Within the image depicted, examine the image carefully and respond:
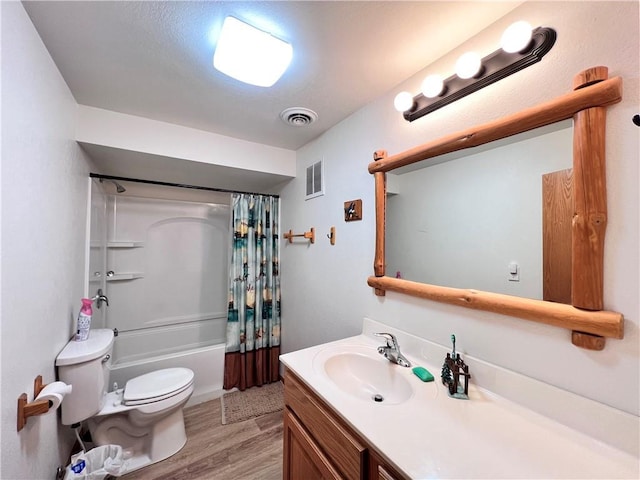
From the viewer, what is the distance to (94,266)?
2.05m

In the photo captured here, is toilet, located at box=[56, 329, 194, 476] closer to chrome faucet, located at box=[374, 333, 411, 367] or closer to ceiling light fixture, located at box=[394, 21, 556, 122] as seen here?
chrome faucet, located at box=[374, 333, 411, 367]

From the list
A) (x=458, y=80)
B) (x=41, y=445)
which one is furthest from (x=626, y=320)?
(x=41, y=445)

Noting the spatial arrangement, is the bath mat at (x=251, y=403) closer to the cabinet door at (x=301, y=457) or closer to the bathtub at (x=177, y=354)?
the bathtub at (x=177, y=354)

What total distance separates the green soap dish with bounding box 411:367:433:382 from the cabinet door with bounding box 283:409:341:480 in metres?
0.48

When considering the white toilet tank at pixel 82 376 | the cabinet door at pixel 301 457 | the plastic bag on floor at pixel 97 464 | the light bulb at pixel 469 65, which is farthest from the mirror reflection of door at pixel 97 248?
the light bulb at pixel 469 65

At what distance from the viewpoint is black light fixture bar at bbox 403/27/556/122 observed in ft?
2.78

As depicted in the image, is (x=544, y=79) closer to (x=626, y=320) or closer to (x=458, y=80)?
(x=458, y=80)

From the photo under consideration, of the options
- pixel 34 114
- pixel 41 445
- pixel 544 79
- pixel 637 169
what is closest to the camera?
pixel 637 169

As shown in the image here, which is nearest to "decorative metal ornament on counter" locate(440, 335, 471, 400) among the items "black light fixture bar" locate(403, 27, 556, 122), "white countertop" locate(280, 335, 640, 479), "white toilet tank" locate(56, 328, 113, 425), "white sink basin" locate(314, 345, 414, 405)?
"white countertop" locate(280, 335, 640, 479)

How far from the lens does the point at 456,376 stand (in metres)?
0.96

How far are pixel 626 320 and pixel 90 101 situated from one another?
2.69 meters

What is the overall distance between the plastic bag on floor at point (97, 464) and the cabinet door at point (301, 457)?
103 cm

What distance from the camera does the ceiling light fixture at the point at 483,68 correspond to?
0.85 metres

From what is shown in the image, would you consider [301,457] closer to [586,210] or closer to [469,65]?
[586,210]
